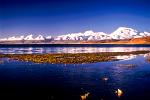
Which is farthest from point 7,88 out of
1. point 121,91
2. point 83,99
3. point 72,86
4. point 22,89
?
point 121,91

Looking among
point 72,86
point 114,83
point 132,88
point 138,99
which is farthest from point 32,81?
point 138,99

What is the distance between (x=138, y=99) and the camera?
25.2m

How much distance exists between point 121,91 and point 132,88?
102 inches

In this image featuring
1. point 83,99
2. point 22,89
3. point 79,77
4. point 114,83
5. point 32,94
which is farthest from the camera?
point 79,77

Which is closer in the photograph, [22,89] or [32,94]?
[32,94]

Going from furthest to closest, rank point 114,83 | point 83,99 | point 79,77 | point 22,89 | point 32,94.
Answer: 1. point 79,77
2. point 114,83
3. point 22,89
4. point 32,94
5. point 83,99

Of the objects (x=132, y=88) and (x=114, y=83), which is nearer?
(x=132, y=88)

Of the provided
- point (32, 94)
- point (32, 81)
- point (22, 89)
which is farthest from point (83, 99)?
point (32, 81)

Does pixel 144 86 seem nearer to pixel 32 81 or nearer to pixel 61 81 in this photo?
pixel 61 81

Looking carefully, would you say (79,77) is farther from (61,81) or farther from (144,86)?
(144,86)

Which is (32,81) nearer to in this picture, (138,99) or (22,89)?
(22,89)

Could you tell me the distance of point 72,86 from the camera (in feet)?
102

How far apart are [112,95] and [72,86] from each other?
5.66m

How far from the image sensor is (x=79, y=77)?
37.2 meters
